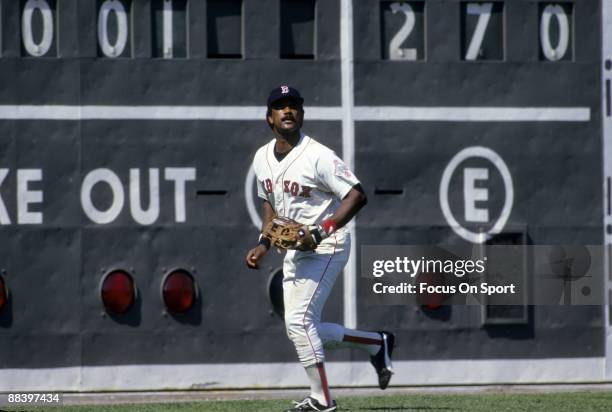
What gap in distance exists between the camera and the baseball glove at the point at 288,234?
887cm

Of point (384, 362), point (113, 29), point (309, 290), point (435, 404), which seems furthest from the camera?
point (113, 29)

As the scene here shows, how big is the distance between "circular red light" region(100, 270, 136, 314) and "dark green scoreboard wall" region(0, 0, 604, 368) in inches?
2.5

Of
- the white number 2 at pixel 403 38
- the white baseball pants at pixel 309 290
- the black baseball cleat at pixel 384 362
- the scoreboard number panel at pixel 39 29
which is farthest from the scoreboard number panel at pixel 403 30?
the scoreboard number panel at pixel 39 29

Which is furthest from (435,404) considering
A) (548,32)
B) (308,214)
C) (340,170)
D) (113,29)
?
(113,29)

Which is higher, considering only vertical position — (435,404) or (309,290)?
(309,290)

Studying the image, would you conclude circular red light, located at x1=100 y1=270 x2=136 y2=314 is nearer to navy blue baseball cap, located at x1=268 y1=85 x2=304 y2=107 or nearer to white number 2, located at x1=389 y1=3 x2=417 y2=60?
navy blue baseball cap, located at x1=268 y1=85 x2=304 y2=107

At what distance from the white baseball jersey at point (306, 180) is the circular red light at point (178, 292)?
1444mm

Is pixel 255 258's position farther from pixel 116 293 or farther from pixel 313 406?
pixel 116 293

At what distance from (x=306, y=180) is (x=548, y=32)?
9.43ft

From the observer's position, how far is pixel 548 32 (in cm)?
1109

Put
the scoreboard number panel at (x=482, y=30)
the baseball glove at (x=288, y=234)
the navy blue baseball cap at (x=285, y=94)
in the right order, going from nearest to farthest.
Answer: the baseball glove at (x=288, y=234) → the navy blue baseball cap at (x=285, y=94) → the scoreboard number panel at (x=482, y=30)

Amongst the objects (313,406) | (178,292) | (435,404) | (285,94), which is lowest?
(435,404)

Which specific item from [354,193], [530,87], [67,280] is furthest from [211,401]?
[530,87]

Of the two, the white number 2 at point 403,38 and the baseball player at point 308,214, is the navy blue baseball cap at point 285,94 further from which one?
the white number 2 at point 403,38
